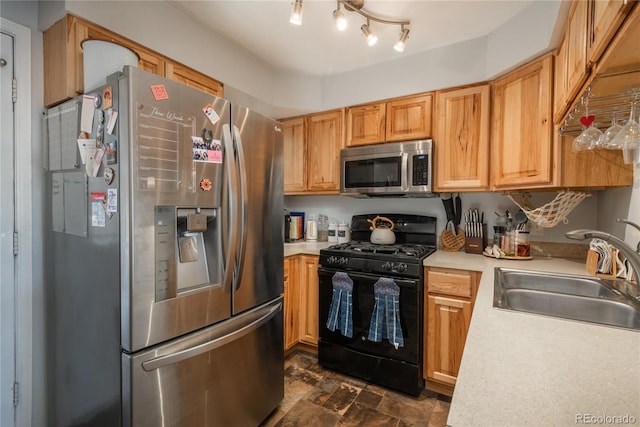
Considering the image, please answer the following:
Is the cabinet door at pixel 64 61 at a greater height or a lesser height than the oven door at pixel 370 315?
greater

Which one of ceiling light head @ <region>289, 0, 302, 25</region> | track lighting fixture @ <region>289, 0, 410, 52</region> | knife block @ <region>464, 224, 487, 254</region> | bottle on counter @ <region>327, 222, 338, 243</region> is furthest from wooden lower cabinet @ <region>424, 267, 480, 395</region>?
ceiling light head @ <region>289, 0, 302, 25</region>

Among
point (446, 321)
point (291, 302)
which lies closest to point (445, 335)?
point (446, 321)

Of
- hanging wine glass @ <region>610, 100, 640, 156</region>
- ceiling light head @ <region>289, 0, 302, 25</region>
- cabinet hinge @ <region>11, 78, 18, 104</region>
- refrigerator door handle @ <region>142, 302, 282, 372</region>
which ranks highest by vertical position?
ceiling light head @ <region>289, 0, 302, 25</region>

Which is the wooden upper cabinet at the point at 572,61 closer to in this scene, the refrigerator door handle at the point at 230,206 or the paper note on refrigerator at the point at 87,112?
the refrigerator door handle at the point at 230,206

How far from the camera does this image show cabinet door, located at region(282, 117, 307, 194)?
2881 millimetres

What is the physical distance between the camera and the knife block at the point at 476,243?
227cm

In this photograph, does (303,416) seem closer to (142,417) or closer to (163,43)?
(142,417)

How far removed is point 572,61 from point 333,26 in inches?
52.3

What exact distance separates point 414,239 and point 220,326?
70.2 inches

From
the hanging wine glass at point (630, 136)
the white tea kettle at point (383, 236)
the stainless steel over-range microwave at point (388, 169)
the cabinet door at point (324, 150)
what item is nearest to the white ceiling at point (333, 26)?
the cabinet door at point (324, 150)

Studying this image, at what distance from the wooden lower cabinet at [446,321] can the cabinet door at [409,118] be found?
3.50 ft

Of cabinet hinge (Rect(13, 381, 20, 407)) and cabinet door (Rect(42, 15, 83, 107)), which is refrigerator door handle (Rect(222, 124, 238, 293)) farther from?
cabinet hinge (Rect(13, 381, 20, 407))

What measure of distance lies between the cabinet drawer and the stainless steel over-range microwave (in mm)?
625

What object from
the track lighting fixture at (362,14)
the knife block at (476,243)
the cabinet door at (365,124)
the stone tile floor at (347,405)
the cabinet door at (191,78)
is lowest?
the stone tile floor at (347,405)
